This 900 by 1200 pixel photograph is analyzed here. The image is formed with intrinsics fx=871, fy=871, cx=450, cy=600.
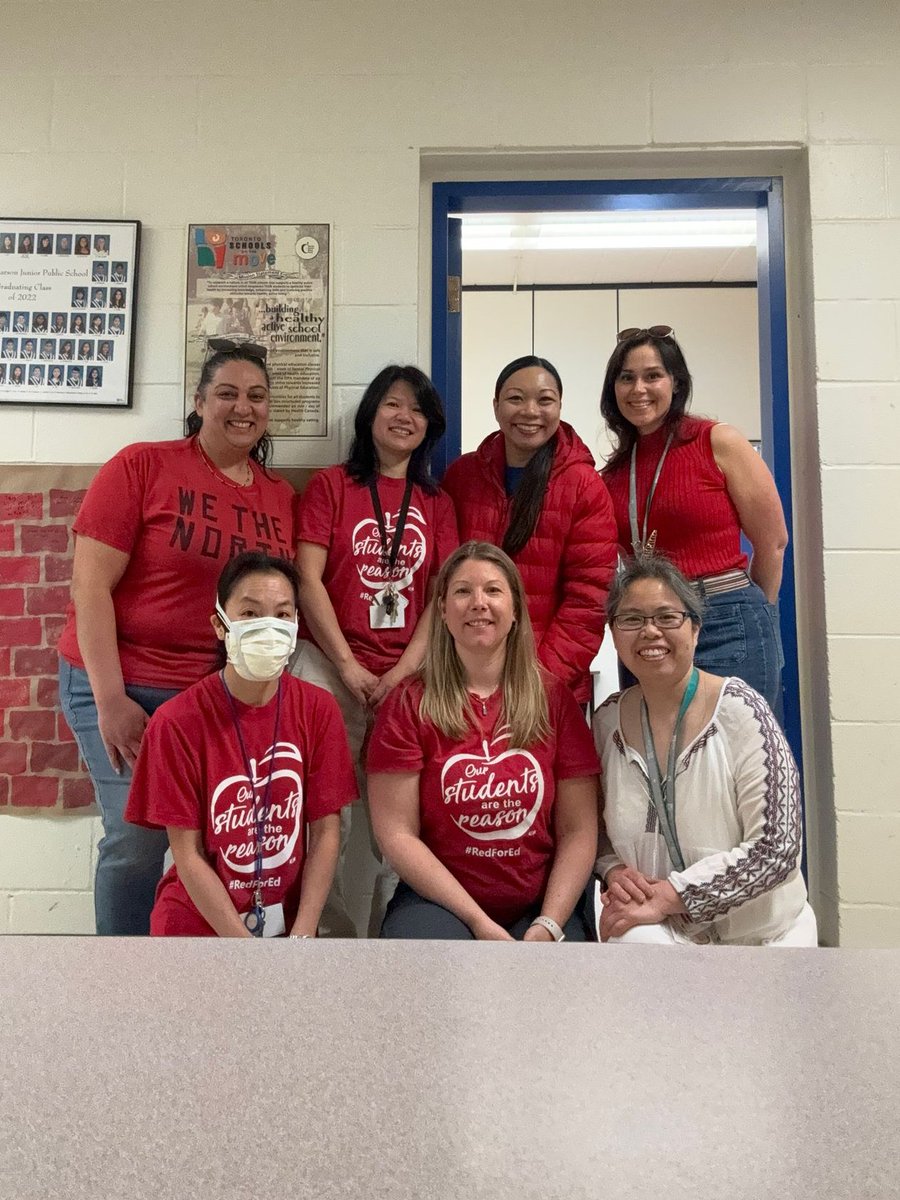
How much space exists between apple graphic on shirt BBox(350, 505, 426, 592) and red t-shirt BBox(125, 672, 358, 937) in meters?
0.48

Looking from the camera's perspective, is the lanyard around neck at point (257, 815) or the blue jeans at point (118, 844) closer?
the lanyard around neck at point (257, 815)

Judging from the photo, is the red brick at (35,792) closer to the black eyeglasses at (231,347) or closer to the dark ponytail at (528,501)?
the black eyeglasses at (231,347)

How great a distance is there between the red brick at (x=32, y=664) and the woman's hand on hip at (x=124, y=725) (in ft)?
1.89

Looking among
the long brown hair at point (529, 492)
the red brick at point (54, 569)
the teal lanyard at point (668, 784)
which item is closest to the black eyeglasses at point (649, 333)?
the long brown hair at point (529, 492)

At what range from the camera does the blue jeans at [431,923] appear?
176cm

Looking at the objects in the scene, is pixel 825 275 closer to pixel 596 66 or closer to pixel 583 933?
pixel 596 66

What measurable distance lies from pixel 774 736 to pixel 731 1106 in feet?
4.90

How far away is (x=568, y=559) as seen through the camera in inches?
88.9

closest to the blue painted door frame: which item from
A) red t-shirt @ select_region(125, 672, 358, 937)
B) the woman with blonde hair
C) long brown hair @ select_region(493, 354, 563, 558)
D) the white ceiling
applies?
long brown hair @ select_region(493, 354, 563, 558)

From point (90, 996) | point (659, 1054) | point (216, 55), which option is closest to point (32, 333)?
point (216, 55)

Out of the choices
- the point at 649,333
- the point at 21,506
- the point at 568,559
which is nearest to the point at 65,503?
the point at 21,506

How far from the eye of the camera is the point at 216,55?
272 centimetres

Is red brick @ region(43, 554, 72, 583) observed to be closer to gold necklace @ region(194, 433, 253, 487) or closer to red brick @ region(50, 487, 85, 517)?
red brick @ region(50, 487, 85, 517)

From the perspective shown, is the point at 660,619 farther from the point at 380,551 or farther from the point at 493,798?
the point at 380,551
